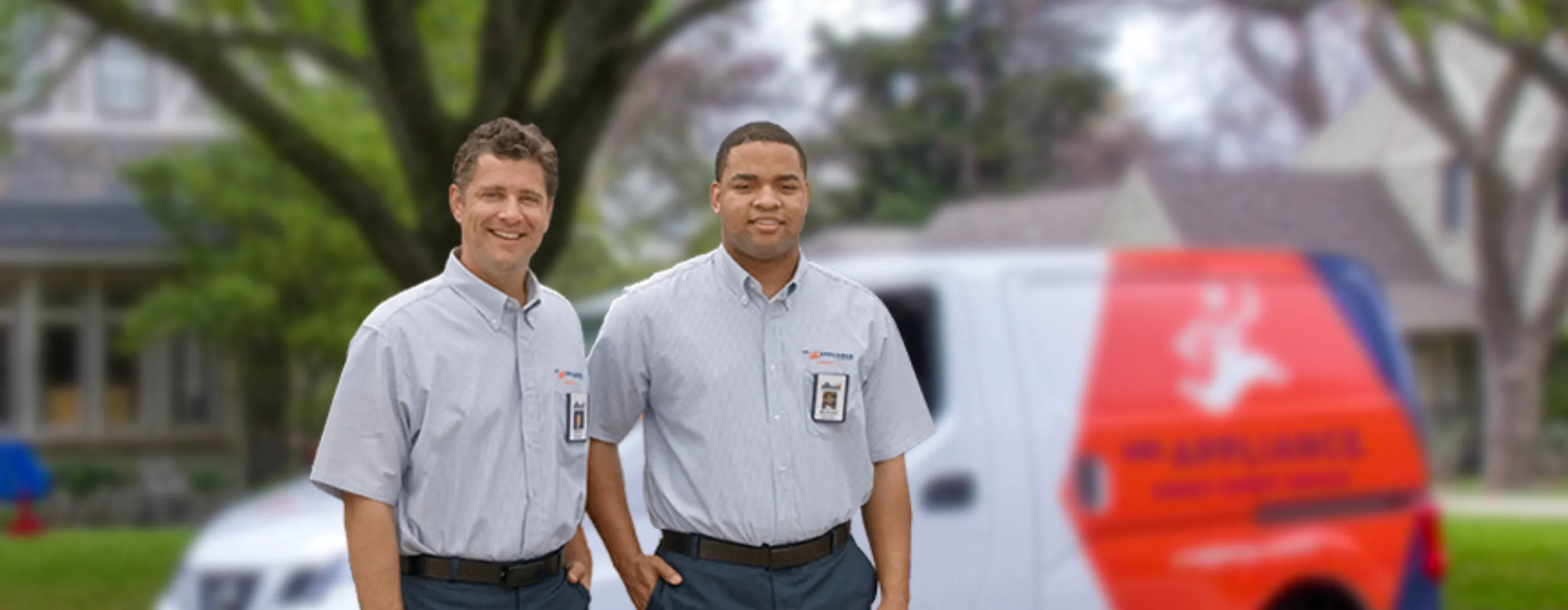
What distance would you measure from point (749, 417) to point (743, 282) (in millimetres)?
261

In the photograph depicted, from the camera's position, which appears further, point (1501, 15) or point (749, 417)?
point (1501, 15)

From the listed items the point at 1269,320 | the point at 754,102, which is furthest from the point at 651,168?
the point at 1269,320

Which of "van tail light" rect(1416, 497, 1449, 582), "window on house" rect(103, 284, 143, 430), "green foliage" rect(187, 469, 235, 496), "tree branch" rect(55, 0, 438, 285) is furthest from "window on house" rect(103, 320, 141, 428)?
"van tail light" rect(1416, 497, 1449, 582)

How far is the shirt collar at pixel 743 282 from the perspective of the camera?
3303 mm

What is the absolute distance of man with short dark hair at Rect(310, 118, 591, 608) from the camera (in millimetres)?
2867

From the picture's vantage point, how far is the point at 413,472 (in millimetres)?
2930

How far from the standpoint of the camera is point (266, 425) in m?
22.3

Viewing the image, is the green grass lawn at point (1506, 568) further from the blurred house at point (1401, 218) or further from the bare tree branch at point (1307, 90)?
the bare tree branch at point (1307, 90)

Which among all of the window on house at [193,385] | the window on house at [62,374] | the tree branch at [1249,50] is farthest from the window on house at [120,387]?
the tree branch at [1249,50]

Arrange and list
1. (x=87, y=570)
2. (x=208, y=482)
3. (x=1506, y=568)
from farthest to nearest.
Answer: (x=208, y=482) < (x=87, y=570) < (x=1506, y=568)

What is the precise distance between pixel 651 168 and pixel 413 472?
34949mm

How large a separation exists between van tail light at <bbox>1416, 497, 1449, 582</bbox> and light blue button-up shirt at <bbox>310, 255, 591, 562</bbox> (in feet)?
13.4

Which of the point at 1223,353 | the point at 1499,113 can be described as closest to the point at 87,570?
the point at 1223,353

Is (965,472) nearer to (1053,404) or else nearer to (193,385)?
(1053,404)
